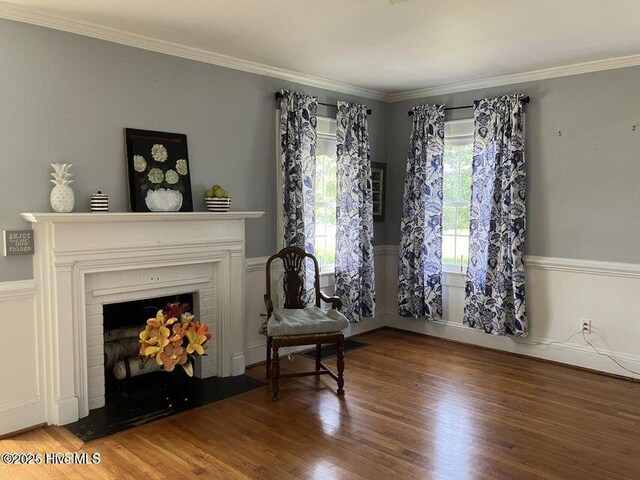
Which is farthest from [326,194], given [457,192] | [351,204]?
[457,192]

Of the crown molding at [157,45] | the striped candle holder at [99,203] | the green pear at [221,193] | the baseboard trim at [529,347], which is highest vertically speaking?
the crown molding at [157,45]

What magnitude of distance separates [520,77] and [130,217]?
3.47m

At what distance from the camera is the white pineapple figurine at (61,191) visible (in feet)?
10.3

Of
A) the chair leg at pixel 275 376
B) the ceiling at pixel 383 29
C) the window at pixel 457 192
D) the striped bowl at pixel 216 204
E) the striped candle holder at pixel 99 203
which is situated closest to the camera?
the ceiling at pixel 383 29

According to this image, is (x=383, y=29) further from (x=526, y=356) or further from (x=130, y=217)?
(x=526, y=356)

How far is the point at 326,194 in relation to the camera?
5039 millimetres

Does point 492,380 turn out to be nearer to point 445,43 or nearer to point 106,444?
point 445,43

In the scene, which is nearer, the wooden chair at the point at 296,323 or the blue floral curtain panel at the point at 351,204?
the wooden chair at the point at 296,323

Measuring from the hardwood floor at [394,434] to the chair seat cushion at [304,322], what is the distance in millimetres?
475

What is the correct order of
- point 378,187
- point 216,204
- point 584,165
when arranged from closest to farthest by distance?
point 216,204
point 584,165
point 378,187

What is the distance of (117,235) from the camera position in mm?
3410

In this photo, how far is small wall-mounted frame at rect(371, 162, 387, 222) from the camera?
555 centimetres

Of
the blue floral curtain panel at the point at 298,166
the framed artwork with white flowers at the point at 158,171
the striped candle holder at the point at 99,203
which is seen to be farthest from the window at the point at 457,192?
the striped candle holder at the point at 99,203

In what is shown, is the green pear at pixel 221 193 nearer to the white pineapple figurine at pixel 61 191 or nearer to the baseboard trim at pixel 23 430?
the white pineapple figurine at pixel 61 191
